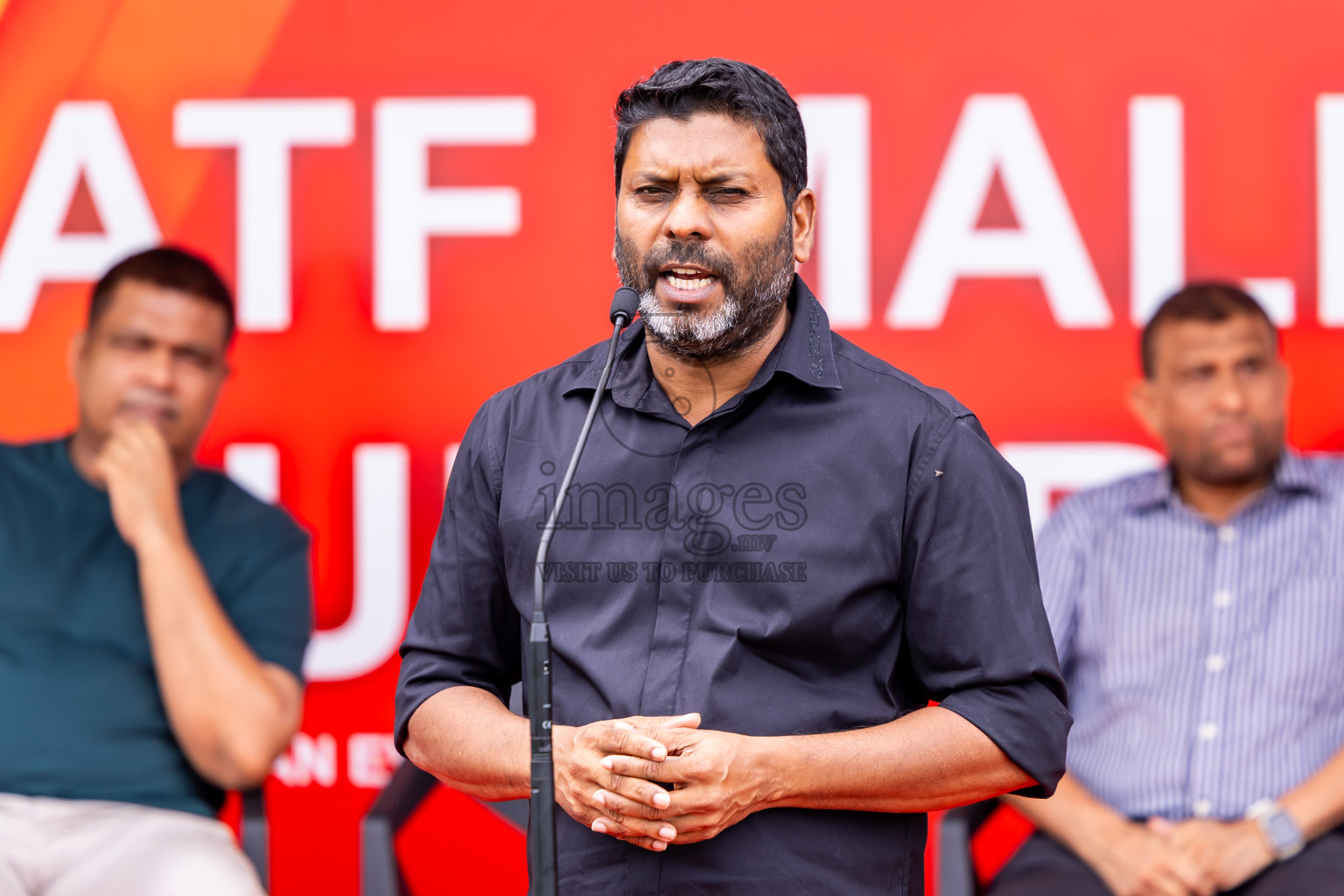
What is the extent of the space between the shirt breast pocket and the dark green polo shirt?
1991 millimetres

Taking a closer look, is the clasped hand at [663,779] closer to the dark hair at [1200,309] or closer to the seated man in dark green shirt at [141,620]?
the seated man in dark green shirt at [141,620]

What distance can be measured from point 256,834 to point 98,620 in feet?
1.84

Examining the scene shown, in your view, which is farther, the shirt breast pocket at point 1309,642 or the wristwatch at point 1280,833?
the shirt breast pocket at point 1309,642

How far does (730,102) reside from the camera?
1.68 m

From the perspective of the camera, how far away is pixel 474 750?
5.45 feet

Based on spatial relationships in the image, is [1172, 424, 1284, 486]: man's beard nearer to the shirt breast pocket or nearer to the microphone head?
the shirt breast pocket

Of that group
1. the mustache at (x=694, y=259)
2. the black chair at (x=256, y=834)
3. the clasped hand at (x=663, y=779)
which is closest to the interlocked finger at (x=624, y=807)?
the clasped hand at (x=663, y=779)

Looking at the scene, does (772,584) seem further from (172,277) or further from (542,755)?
(172,277)

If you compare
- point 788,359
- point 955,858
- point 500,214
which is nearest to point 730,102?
point 788,359

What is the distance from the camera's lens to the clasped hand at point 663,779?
1.46m

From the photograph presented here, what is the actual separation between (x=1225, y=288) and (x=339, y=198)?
193 cm

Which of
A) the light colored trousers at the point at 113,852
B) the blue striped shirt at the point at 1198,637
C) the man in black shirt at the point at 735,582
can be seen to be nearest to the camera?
the man in black shirt at the point at 735,582

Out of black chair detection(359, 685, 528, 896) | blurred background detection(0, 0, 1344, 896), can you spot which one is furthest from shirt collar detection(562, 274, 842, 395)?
blurred background detection(0, 0, 1344, 896)

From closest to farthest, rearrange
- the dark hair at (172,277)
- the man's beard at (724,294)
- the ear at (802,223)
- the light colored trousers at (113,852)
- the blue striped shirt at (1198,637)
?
the man's beard at (724,294), the ear at (802,223), the light colored trousers at (113,852), the blue striped shirt at (1198,637), the dark hair at (172,277)
